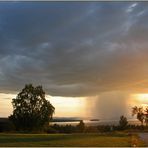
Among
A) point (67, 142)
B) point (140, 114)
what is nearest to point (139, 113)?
point (140, 114)

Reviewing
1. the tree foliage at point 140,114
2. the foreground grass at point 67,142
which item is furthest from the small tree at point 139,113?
the foreground grass at point 67,142

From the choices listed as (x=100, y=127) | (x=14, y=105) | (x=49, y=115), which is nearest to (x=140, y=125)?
(x=100, y=127)

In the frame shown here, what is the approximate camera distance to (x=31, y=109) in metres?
61.5

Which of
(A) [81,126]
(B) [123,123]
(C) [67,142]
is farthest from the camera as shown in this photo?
(B) [123,123]

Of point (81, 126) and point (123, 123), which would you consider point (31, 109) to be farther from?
point (123, 123)

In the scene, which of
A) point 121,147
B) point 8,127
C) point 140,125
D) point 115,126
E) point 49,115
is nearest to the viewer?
point 121,147

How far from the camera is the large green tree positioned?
59.4m

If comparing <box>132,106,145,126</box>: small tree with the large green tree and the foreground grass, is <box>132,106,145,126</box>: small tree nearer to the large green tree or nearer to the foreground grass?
the large green tree

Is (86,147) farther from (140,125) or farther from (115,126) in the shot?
(140,125)

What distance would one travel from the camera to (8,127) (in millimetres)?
56375

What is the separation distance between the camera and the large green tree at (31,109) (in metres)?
59.4

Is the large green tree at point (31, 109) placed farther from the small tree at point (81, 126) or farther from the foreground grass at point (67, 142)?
the foreground grass at point (67, 142)

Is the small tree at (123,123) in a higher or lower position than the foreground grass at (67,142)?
higher

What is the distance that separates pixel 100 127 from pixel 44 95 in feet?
34.3
